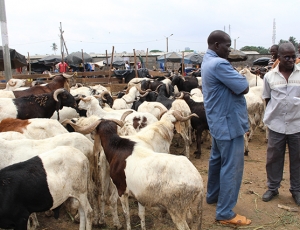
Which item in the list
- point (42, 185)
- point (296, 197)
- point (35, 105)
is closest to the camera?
point (42, 185)

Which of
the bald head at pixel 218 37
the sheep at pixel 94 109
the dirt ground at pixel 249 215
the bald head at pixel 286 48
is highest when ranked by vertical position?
the bald head at pixel 218 37

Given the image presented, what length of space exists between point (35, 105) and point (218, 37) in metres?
4.81

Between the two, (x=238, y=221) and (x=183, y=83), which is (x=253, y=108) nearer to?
(x=183, y=83)

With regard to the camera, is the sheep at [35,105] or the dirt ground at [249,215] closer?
the dirt ground at [249,215]

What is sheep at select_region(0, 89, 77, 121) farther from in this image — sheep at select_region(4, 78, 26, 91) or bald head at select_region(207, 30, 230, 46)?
sheep at select_region(4, 78, 26, 91)

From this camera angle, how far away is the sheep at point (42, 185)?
3.64m

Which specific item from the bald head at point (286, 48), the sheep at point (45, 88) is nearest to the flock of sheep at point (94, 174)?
the bald head at point (286, 48)

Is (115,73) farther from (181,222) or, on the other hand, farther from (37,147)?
(181,222)

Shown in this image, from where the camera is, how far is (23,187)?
371cm

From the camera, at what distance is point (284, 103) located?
16.0 ft

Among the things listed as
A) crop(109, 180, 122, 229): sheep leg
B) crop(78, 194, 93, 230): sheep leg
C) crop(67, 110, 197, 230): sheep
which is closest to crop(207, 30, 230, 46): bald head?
crop(67, 110, 197, 230): sheep

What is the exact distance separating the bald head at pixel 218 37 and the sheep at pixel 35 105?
4.27 meters

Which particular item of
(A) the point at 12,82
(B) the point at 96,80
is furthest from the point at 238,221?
(B) the point at 96,80

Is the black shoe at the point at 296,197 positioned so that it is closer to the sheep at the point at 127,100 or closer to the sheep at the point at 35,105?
the sheep at the point at 35,105
